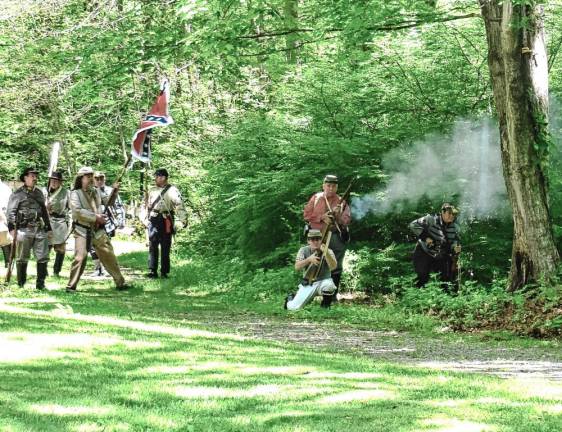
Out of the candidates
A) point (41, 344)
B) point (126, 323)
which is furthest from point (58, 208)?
point (41, 344)

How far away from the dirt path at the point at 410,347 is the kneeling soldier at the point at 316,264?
89 centimetres

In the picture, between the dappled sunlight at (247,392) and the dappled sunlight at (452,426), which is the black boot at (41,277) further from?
the dappled sunlight at (452,426)

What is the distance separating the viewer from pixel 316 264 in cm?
1508

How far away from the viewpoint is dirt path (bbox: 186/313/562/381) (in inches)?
398

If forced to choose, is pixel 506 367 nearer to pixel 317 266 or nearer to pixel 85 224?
pixel 317 266

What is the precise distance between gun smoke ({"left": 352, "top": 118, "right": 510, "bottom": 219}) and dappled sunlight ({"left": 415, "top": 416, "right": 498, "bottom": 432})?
10837 millimetres

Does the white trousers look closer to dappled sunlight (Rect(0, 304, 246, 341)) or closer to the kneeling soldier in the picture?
the kneeling soldier

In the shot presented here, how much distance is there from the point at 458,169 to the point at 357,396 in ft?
34.2

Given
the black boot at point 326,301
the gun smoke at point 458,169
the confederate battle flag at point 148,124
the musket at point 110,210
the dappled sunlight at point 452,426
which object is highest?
the confederate battle flag at point 148,124

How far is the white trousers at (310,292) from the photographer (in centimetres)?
1519

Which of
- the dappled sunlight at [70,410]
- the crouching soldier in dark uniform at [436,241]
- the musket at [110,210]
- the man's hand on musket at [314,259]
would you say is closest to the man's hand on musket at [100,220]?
the musket at [110,210]

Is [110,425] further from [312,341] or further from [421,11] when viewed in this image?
[421,11]

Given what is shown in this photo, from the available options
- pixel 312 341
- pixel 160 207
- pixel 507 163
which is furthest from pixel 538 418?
pixel 160 207

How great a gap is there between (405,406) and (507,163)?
8.32m
